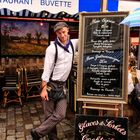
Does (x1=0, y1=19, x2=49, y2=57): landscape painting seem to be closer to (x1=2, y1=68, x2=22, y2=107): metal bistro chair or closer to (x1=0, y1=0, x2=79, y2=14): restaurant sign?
(x1=2, y1=68, x2=22, y2=107): metal bistro chair

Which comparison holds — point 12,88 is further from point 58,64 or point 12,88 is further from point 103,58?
point 103,58

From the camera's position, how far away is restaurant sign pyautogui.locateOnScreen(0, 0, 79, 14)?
17.4 ft

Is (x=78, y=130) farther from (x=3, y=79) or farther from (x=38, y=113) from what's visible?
(x=3, y=79)

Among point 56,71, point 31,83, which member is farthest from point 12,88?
point 56,71

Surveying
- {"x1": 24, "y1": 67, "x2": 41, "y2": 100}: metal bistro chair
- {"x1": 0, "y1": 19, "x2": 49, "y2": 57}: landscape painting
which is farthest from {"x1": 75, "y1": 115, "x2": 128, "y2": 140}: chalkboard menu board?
{"x1": 0, "y1": 19, "x2": 49, "y2": 57}: landscape painting

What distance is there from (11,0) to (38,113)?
104 inches

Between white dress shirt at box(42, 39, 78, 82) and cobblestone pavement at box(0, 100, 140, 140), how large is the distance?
126 centimetres

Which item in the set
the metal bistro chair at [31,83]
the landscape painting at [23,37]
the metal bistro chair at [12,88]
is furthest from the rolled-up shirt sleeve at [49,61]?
the landscape painting at [23,37]

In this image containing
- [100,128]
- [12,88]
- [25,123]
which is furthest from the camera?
[12,88]

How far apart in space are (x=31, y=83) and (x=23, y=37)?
169 cm

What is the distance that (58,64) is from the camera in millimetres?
4402

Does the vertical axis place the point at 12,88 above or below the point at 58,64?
below

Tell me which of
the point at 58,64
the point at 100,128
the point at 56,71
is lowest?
the point at 100,128

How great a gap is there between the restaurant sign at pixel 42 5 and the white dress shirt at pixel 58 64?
137 centimetres
